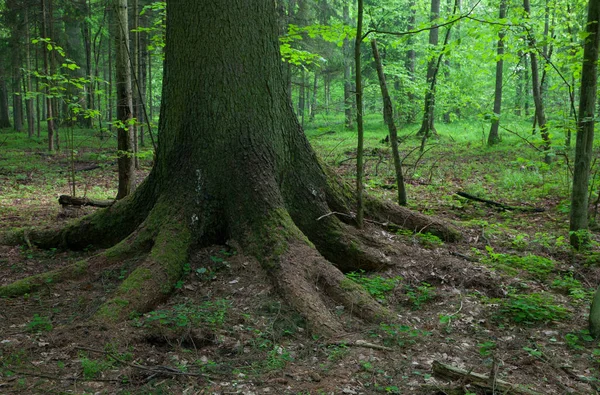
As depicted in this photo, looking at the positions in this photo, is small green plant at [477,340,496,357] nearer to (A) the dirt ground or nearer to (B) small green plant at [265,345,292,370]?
(A) the dirt ground

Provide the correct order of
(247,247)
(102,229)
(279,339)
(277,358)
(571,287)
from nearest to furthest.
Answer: (277,358) < (279,339) < (247,247) < (571,287) < (102,229)

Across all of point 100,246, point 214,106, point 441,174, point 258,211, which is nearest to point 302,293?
point 258,211

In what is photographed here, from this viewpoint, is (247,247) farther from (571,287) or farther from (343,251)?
(571,287)

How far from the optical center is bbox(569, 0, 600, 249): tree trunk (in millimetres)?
5676

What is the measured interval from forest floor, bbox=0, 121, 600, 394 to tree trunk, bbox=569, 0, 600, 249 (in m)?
0.43

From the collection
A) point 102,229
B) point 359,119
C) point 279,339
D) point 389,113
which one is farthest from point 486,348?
point 102,229

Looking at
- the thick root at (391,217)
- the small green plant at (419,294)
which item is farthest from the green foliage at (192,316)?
the thick root at (391,217)

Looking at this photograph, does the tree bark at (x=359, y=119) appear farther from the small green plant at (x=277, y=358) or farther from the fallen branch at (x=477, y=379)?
the fallen branch at (x=477, y=379)

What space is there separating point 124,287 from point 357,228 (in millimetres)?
2797

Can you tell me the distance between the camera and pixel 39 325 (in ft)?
12.2

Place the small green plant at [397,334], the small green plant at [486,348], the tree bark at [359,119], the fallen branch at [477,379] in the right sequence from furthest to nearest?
the tree bark at [359,119]
the small green plant at [397,334]
the small green plant at [486,348]
the fallen branch at [477,379]

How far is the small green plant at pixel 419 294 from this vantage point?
14.7 ft

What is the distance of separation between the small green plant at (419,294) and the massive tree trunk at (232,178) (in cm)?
48

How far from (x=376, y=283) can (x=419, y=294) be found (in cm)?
45
